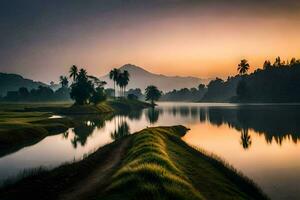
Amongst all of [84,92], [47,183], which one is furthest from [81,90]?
[47,183]

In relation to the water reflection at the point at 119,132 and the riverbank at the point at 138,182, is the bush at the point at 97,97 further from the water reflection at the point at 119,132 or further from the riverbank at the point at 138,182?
the riverbank at the point at 138,182

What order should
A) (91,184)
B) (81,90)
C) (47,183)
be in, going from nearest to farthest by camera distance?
(91,184)
(47,183)
(81,90)

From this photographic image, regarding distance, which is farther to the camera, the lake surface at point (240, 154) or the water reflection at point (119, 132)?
the water reflection at point (119, 132)

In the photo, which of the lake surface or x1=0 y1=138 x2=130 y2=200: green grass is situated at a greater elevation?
x1=0 y1=138 x2=130 y2=200: green grass

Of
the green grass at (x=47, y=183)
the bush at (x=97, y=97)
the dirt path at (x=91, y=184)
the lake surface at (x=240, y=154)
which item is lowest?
the lake surface at (x=240, y=154)

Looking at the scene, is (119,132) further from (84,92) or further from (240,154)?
(84,92)

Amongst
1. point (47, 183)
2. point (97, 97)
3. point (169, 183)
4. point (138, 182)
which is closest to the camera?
point (138, 182)

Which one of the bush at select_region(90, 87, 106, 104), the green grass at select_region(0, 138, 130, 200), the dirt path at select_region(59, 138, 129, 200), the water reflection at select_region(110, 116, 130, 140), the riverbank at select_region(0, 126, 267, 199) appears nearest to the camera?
the riverbank at select_region(0, 126, 267, 199)

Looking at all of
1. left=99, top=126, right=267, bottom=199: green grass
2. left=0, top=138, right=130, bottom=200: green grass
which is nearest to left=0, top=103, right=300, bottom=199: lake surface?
left=99, top=126, right=267, bottom=199: green grass

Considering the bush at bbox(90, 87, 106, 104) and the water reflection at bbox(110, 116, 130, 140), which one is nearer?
the water reflection at bbox(110, 116, 130, 140)

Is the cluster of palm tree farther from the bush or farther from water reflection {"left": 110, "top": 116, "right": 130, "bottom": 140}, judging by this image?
water reflection {"left": 110, "top": 116, "right": 130, "bottom": 140}

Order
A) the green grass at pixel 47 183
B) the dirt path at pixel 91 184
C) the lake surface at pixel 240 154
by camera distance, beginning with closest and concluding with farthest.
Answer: the dirt path at pixel 91 184, the green grass at pixel 47 183, the lake surface at pixel 240 154

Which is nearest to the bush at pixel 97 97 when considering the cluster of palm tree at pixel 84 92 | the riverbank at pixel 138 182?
the cluster of palm tree at pixel 84 92

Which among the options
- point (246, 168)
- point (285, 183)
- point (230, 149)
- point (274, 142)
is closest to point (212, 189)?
point (285, 183)
